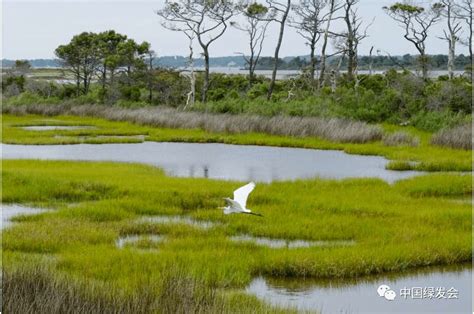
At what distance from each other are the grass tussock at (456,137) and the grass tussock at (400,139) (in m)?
0.62

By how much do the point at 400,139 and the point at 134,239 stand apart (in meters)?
14.7

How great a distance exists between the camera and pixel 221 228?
11352mm

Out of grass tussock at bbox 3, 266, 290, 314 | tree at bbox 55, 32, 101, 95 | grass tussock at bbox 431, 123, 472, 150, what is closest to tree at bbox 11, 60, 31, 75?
tree at bbox 55, 32, 101, 95

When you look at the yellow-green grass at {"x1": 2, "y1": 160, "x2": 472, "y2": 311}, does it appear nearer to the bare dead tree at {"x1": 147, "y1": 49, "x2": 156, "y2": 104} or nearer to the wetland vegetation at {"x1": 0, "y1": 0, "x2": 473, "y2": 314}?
the wetland vegetation at {"x1": 0, "y1": 0, "x2": 473, "y2": 314}

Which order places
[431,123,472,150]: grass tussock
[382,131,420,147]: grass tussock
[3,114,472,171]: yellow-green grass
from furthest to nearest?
[382,131,420,147]: grass tussock → [431,123,472,150]: grass tussock → [3,114,472,171]: yellow-green grass

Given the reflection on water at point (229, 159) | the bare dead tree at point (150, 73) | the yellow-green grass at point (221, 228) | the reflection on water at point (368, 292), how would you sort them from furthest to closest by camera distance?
the bare dead tree at point (150, 73) < the reflection on water at point (229, 159) < the yellow-green grass at point (221, 228) < the reflection on water at point (368, 292)

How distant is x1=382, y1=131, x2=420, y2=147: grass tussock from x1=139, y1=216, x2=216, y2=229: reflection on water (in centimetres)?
1255

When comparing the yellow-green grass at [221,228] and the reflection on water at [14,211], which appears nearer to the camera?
the yellow-green grass at [221,228]

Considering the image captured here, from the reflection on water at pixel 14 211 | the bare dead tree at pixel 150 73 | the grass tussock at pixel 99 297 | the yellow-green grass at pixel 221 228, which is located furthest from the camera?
the bare dead tree at pixel 150 73

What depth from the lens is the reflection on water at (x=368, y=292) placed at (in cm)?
804

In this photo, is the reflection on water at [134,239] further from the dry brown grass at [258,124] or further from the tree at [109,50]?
the tree at [109,50]

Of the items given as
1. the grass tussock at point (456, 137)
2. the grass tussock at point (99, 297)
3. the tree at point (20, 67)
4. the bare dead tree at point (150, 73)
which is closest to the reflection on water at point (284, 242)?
the grass tussock at point (99, 297)

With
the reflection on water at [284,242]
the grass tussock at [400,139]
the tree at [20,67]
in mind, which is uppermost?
the tree at [20,67]

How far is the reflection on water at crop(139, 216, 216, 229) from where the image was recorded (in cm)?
1160
